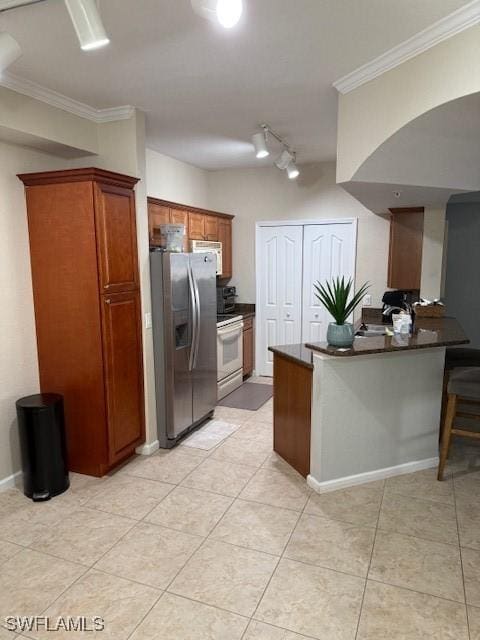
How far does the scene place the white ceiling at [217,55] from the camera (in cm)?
198

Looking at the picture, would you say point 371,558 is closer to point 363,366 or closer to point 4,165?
point 363,366

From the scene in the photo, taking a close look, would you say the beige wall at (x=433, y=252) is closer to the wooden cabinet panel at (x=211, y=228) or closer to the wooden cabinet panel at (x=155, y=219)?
the wooden cabinet panel at (x=211, y=228)

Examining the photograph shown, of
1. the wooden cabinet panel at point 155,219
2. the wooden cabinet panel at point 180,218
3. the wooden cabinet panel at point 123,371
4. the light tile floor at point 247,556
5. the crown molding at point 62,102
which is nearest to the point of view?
the light tile floor at point 247,556

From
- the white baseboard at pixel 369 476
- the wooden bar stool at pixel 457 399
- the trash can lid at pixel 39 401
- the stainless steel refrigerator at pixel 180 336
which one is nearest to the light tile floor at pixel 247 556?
the white baseboard at pixel 369 476

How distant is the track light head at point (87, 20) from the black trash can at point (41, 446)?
218 centimetres

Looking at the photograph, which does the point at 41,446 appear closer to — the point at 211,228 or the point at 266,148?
the point at 266,148

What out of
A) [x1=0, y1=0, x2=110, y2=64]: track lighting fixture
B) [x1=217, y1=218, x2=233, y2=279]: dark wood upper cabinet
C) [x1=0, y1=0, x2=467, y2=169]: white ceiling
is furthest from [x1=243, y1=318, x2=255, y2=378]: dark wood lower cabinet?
[x1=0, y1=0, x2=110, y2=64]: track lighting fixture

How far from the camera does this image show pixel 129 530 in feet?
8.34

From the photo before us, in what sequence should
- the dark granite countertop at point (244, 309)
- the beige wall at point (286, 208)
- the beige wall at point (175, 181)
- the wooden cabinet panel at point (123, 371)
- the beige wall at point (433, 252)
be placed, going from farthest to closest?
the dark granite countertop at point (244, 309)
the beige wall at point (286, 208)
the beige wall at point (175, 181)
the beige wall at point (433, 252)
the wooden cabinet panel at point (123, 371)

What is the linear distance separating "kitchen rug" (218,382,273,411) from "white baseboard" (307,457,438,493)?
1.75m

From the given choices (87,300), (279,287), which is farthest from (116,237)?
(279,287)

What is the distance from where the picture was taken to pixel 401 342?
9.48ft

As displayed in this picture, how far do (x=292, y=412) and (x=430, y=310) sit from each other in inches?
72.2

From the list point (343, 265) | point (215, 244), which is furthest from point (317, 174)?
point (215, 244)
